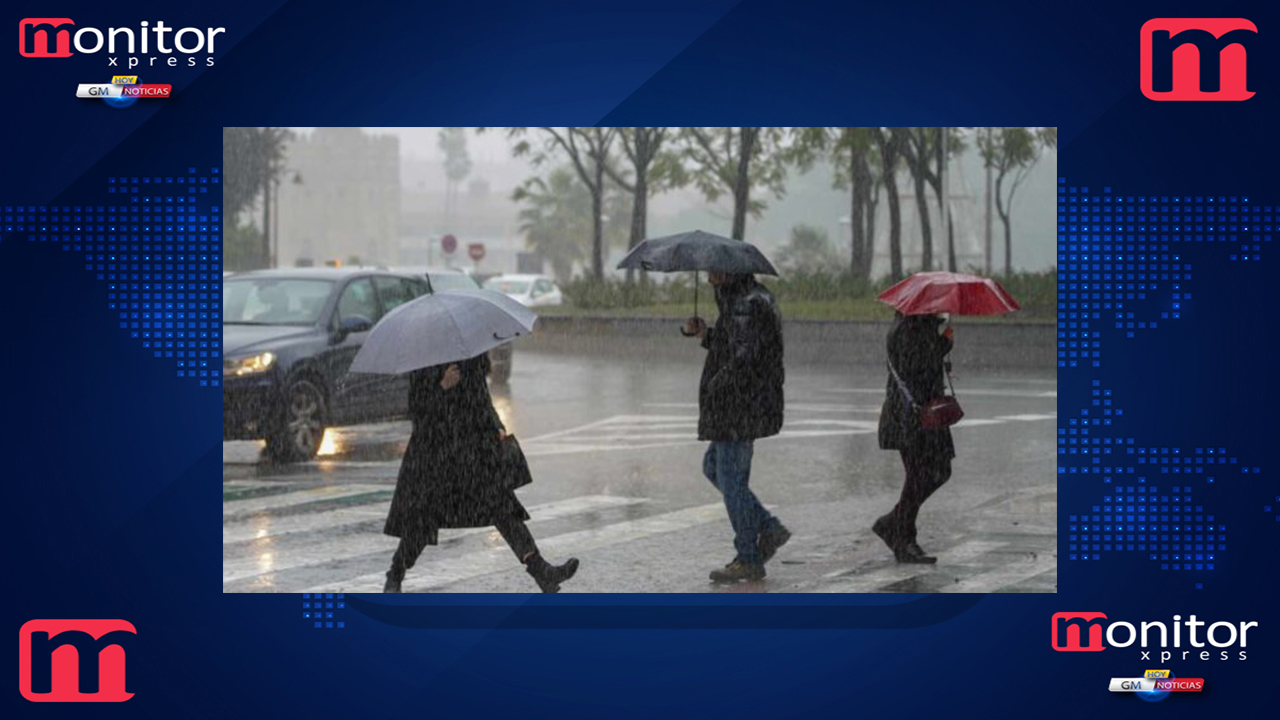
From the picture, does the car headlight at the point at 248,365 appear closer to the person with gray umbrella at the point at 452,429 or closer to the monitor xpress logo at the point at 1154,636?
the person with gray umbrella at the point at 452,429

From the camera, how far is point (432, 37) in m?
6.35

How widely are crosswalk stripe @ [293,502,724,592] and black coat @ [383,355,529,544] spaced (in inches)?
47.5

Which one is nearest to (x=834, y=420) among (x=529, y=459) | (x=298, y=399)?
(x=529, y=459)

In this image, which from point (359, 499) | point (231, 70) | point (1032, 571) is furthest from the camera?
point (359, 499)

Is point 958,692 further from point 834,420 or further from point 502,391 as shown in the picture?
point 502,391

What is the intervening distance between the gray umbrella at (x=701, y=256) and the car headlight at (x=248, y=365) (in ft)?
18.9

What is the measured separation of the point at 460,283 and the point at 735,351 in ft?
31.4

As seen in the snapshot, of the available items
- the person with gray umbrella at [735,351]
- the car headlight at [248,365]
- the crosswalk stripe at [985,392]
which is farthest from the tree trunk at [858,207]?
the person with gray umbrella at [735,351]

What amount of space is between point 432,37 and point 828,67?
4.55ft

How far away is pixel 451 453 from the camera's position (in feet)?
25.0

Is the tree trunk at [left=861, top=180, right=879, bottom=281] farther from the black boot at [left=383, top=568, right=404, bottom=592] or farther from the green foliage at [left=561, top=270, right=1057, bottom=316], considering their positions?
the black boot at [left=383, top=568, right=404, bottom=592]

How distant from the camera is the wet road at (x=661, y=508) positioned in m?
9.19

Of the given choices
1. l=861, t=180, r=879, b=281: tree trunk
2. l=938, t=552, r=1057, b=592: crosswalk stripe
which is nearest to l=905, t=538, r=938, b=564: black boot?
l=938, t=552, r=1057, b=592: crosswalk stripe

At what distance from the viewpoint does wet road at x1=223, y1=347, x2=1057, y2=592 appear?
30.1 ft
